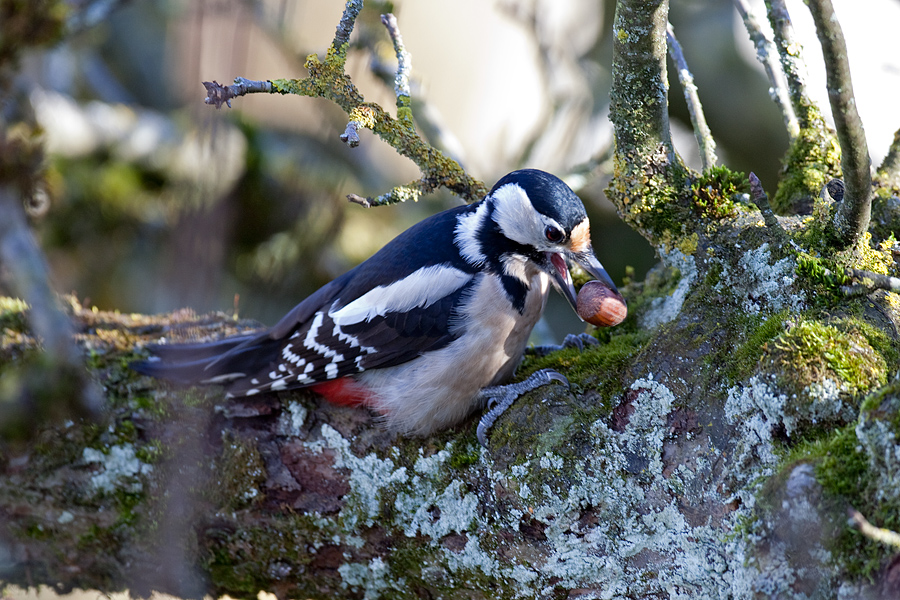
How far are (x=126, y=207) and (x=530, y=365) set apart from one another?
392 centimetres

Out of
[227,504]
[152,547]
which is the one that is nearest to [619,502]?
[227,504]

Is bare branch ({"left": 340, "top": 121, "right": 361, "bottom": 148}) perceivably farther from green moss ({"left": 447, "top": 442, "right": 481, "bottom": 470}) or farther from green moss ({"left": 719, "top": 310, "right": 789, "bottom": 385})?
green moss ({"left": 719, "top": 310, "right": 789, "bottom": 385})

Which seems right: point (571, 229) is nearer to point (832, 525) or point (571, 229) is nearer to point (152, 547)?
point (832, 525)

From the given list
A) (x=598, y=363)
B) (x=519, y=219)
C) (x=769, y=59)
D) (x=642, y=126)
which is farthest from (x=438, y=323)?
(x=769, y=59)

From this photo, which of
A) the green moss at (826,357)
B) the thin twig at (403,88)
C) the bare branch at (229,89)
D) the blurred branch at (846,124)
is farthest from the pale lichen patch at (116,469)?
the blurred branch at (846,124)

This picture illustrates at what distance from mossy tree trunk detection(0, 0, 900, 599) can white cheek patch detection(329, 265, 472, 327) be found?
0.36 meters

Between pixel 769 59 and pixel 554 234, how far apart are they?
104cm

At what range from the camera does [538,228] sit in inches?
96.4

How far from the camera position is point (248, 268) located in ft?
17.4

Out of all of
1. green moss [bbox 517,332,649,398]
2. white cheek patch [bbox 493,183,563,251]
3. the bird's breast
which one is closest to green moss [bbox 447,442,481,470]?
the bird's breast

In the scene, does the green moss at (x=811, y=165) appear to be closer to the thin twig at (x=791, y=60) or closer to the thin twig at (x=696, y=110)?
the thin twig at (x=791, y=60)

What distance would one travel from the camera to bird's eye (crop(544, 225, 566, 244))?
2.41 m

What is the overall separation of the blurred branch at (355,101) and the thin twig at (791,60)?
118 centimetres

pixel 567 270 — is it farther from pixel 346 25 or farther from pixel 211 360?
pixel 211 360
